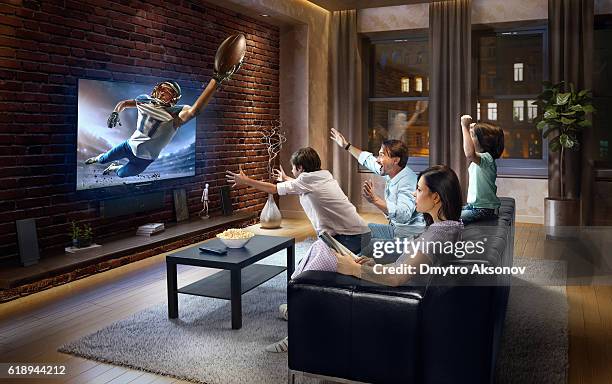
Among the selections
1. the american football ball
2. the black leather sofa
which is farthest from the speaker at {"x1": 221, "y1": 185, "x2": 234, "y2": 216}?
the black leather sofa

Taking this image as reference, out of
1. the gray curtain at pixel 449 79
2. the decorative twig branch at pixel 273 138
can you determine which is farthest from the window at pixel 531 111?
the decorative twig branch at pixel 273 138

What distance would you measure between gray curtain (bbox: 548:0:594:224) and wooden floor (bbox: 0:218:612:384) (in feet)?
8.55

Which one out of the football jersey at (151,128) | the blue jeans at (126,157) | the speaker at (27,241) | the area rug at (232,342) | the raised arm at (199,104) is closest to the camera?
the area rug at (232,342)

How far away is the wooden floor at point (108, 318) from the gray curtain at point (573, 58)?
2.60m

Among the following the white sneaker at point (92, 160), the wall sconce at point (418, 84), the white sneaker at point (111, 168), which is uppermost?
the wall sconce at point (418, 84)

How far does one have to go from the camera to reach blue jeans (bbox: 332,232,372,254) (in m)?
3.65

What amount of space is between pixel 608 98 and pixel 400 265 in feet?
19.1

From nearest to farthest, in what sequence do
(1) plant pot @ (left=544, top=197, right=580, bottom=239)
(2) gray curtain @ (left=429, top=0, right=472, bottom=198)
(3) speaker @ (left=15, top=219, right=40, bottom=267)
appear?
(3) speaker @ (left=15, top=219, right=40, bottom=267) < (1) plant pot @ (left=544, top=197, right=580, bottom=239) < (2) gray curtain @ (left=429, top=0, right=472, bottom=198)

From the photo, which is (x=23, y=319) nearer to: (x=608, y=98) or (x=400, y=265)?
(x=400, y=265)

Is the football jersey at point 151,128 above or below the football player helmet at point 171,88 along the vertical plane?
below

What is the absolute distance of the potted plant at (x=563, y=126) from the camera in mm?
5973

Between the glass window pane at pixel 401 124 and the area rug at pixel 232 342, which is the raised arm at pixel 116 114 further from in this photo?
the glass window pane at pixel 401 124

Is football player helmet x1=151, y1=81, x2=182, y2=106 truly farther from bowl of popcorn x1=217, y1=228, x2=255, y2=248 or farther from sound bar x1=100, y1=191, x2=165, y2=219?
bowl of popcorn x1=217, y1=228, x2=255, y2=248

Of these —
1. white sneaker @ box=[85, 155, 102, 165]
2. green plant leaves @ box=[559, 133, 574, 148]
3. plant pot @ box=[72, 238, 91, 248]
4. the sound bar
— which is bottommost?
plant pot @ box=[72, 238, 91, 248]
